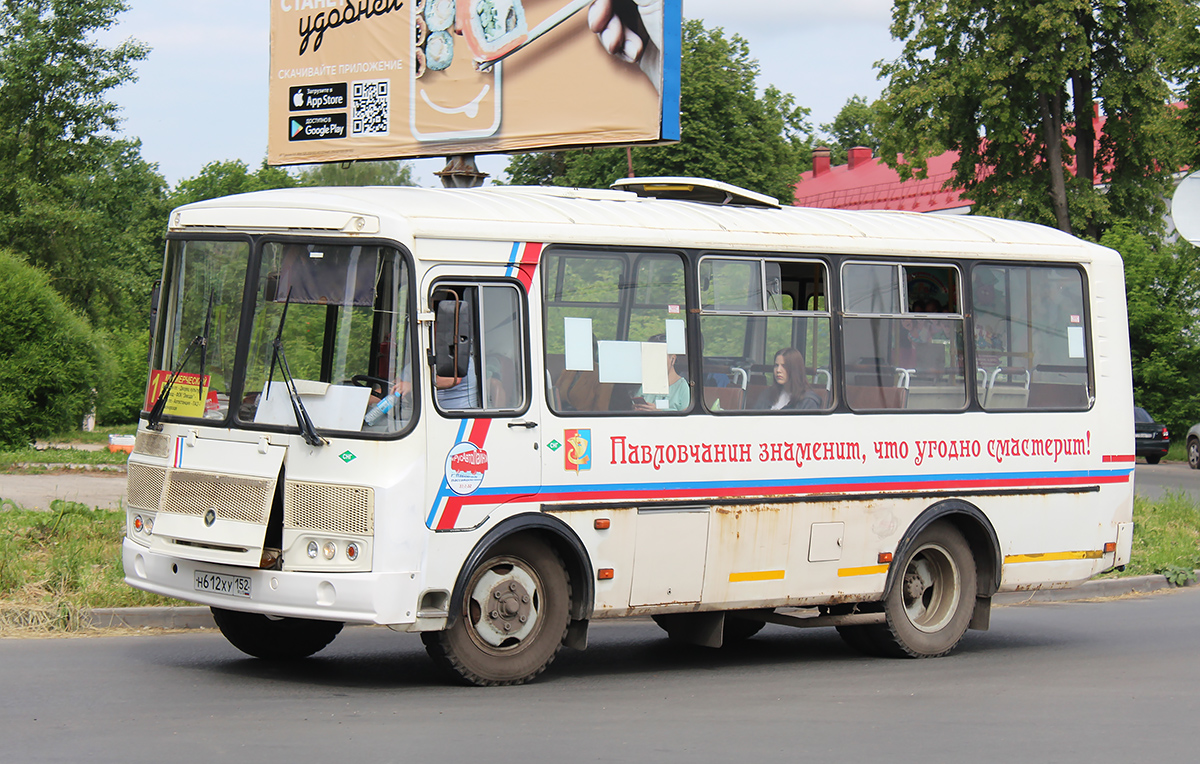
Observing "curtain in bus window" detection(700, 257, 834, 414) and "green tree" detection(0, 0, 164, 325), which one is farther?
"green tree" detection(0, 0, 164, 325)

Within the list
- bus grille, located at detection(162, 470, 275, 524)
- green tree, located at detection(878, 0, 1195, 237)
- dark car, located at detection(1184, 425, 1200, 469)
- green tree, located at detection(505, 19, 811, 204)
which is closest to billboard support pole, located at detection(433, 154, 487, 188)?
bus grille, located at detection(162, 470, 275, 524)

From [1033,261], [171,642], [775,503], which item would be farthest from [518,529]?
[1033,261]

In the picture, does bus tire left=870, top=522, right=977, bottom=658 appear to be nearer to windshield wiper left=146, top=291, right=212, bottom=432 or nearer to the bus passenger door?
the bus passenger door

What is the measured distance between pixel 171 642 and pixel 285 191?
3.45m

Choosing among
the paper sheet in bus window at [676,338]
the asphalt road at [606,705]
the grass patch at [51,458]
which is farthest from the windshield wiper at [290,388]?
the grass patch at [51,458]

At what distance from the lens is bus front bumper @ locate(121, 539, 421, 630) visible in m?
8.32

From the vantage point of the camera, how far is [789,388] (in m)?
10.4

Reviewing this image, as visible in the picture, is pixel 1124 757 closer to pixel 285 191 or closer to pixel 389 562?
pixel 389 562

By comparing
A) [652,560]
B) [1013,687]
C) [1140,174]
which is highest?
[1140,174]

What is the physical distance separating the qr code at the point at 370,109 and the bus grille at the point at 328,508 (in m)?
12.1

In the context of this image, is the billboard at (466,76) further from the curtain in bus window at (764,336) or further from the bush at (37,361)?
the bush at (37,361)

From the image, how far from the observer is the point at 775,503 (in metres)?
10.1

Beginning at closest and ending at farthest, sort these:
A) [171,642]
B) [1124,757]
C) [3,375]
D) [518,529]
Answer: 1. [1124,757]
2. [518,529]
3. [171,642]
4. [3,375]

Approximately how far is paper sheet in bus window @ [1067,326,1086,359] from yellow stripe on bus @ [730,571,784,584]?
11.5 feet
